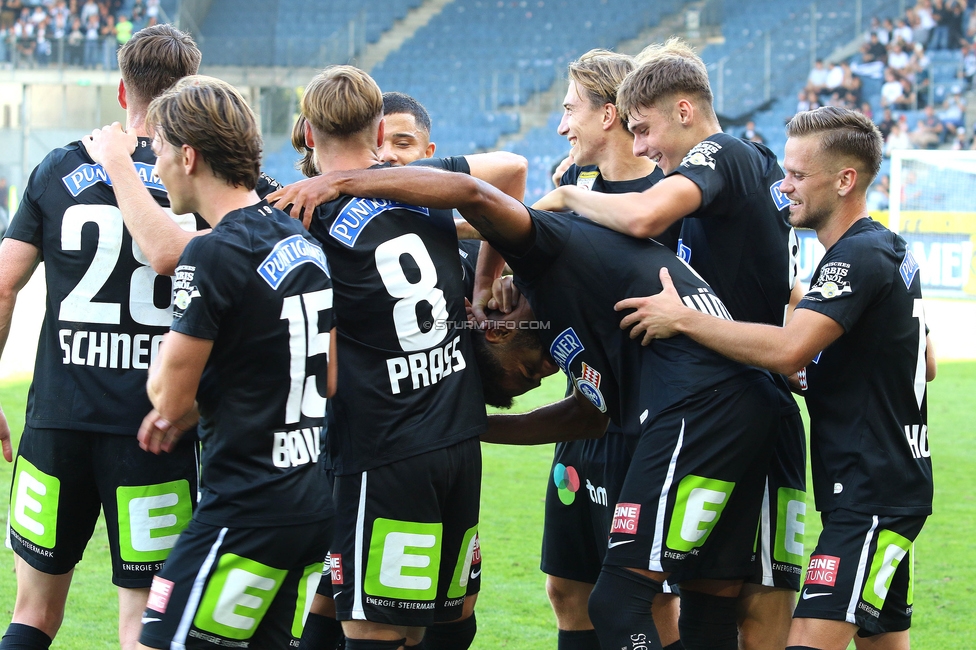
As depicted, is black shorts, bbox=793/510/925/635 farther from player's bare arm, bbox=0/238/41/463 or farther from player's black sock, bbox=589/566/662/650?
player's bare arm, bbox=0/238/41/463

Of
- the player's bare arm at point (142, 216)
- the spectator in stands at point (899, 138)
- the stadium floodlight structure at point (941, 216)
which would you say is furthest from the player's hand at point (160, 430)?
the spectator in stands at point (899, 138)

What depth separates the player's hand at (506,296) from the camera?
3.91m

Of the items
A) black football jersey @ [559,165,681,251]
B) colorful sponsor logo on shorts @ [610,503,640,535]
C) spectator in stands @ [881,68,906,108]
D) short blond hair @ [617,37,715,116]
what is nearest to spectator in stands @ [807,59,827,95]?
spectator in stands @ [881,68,906,108]

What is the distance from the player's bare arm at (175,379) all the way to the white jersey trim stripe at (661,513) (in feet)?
4.99

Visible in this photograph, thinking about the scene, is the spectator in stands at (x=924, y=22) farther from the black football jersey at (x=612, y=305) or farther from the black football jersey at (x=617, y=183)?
the black football jersey at (x=612, y=305)

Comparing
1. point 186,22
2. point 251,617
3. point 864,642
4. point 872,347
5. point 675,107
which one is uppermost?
point 186,22

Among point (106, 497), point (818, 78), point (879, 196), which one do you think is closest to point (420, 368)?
point (106, 497)

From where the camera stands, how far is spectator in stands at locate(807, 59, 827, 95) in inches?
972

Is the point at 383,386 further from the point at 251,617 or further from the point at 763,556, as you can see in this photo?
the point at 763,556

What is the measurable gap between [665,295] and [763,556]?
1167 millimetres

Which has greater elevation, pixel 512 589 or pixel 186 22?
pixel 186 22

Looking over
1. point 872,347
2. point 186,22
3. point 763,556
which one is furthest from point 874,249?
point 186,22

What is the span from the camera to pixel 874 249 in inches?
135

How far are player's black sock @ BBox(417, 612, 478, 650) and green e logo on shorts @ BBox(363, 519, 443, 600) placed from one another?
644 millimetres
